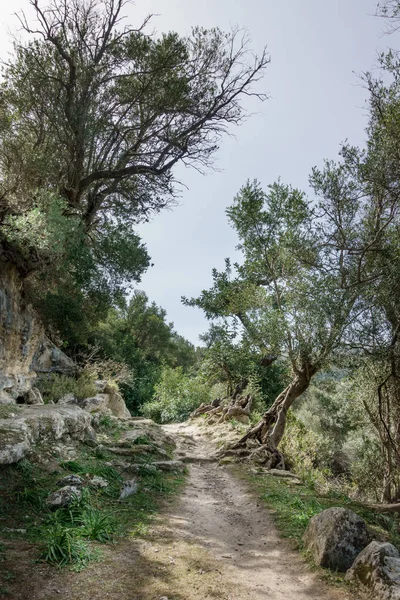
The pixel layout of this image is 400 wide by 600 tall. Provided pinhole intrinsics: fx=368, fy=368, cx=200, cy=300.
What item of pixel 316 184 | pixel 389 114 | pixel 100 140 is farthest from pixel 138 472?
pixel 100 140

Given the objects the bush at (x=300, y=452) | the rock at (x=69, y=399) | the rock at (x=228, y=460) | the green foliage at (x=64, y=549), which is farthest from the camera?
the rock at (x=69, y=399)

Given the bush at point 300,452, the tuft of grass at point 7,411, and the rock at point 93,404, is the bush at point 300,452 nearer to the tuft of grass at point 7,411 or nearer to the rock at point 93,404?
the rock at point 93,404

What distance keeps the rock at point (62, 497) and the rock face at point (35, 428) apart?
3.31ft

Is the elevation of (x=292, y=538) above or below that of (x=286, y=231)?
below

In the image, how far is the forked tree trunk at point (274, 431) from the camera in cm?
1135

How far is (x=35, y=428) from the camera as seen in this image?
7.40m

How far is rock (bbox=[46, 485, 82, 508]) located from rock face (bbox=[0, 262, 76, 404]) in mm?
5394

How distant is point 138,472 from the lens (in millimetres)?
8242

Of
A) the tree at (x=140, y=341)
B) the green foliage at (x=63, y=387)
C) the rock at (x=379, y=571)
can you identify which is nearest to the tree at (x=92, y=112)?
the green foliage at (x=63, y=387)

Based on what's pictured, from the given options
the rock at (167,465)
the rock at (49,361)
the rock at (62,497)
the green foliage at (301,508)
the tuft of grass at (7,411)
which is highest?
the rock at (49,361)

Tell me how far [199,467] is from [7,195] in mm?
9851

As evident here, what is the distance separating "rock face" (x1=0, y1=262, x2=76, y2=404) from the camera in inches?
434

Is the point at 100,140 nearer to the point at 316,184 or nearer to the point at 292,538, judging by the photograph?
the point at 316,184

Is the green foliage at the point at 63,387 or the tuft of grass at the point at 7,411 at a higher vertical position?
the green foliage at the point at 63,387
